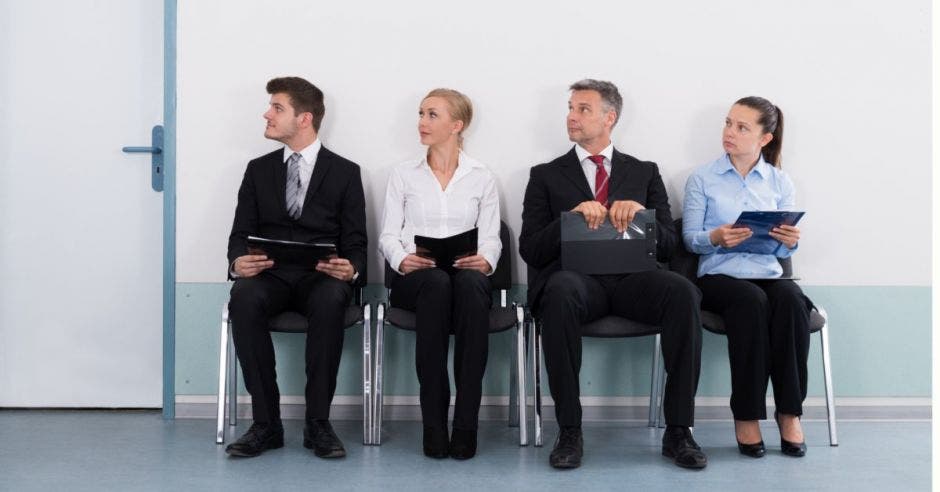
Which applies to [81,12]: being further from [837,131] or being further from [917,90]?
[917,90]

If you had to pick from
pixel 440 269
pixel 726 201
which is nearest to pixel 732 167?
pixel 726 201

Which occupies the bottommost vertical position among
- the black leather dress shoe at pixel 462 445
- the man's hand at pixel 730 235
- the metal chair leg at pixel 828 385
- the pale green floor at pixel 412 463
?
the pale green floor at pixel 412 463

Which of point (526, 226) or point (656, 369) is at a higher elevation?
point (526, 226)

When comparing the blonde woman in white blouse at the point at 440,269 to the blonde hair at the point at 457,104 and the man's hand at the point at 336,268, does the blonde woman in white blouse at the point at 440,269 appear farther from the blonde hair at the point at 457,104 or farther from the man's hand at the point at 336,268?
the man's hand at the point at 336,268

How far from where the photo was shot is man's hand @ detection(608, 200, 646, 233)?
3156 millimetres

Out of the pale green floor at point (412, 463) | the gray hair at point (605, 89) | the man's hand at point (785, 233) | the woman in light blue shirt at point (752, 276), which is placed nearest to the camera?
the pale green floor at point (412, 463)

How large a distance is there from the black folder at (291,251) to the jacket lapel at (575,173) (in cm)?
93

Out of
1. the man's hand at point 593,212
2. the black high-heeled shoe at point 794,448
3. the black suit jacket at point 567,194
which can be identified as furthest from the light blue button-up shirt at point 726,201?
the black high-heeled shoe at point 794,448

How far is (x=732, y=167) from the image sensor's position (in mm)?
3504

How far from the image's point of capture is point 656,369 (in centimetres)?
361

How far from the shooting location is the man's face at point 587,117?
3.46 metres

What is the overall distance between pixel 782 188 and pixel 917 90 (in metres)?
0.82

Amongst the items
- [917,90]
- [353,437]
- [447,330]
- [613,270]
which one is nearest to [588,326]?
[613,270]

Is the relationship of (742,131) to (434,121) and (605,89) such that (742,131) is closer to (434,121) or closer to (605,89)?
(605,89)
